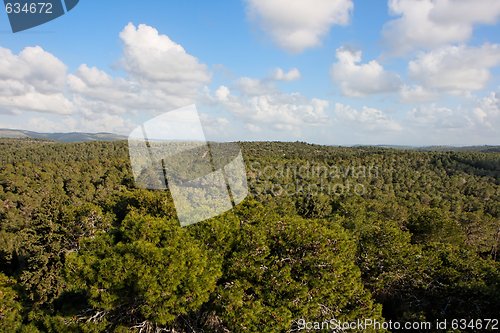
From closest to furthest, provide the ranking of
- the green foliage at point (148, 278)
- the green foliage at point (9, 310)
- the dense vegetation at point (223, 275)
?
the green foliage at point (148, 278), the dense vegetation at point (223, 275), the green foliage at point (9, 310)

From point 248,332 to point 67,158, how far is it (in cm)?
10644

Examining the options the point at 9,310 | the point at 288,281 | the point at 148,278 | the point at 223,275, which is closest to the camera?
the point at 148,278

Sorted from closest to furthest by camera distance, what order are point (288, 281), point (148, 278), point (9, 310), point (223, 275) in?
point (148, 278) → point (288, 281) → point (223, 275) → point (9, 310)

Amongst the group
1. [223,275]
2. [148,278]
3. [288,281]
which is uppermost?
[148,278]

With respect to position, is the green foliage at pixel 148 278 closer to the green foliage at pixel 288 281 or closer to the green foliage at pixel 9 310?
the green foliage at pixel 288 281

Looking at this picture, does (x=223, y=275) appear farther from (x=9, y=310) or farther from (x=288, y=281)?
(x=9, y=310)

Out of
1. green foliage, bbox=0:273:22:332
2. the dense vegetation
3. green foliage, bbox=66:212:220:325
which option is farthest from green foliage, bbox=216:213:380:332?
green foliage, bbox=0:273:22:332

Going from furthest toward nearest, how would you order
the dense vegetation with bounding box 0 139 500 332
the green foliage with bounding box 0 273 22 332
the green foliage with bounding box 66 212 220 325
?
the green foliage with bounding box 0 273 22 332 → the dense vegetation with bounding box 0 139 500 332 → the green foliage with bounding box 66 212 220 325

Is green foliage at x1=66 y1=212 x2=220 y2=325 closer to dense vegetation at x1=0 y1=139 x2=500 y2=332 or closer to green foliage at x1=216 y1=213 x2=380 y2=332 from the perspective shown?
dense vegetation at x1=0 y1=139 x2=500 y2=332

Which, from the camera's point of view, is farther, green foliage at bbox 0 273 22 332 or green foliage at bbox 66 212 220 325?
green foliage at bbox 0 273 22 332

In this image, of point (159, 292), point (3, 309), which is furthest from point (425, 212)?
point (3, 309)

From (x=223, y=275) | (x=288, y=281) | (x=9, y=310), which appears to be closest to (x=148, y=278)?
(x=223, y=275)

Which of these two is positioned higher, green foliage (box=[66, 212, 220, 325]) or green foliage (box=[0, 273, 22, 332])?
green foliage (box=[66, 212, 220, 325])

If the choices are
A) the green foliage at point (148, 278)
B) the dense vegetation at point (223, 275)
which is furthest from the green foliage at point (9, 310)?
the green foliage at point (148, 278)
